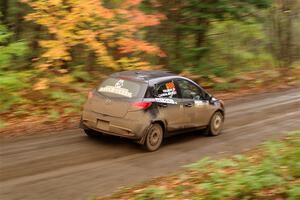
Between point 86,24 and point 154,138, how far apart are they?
5.85 meters

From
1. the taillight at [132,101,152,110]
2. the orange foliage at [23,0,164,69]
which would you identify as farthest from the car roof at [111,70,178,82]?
the orange foliage at [23,0,164,69]

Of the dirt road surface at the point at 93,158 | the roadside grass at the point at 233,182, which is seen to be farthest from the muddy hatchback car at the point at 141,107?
the roadside grass at the point at 233,182

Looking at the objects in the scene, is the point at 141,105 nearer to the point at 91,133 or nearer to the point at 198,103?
the point at 91,133

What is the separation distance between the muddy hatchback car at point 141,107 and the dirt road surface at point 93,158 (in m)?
0.44

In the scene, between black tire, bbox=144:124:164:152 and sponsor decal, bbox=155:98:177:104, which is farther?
sponsor decal, bbox=155:98:177:104

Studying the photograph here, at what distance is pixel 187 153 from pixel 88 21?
6061mm

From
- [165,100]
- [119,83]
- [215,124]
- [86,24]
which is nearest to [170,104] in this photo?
[165,100]

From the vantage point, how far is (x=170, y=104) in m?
10.8

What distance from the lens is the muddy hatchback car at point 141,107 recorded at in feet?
33.3

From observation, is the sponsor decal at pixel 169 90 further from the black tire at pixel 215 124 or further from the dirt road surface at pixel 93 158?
the black tire at pixel 215 124

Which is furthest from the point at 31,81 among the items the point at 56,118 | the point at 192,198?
the point at 192,198

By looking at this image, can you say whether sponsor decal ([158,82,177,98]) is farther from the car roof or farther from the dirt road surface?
the dirt road surface

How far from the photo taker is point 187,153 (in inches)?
420

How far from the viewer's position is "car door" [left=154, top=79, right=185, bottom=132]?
1059 cm
